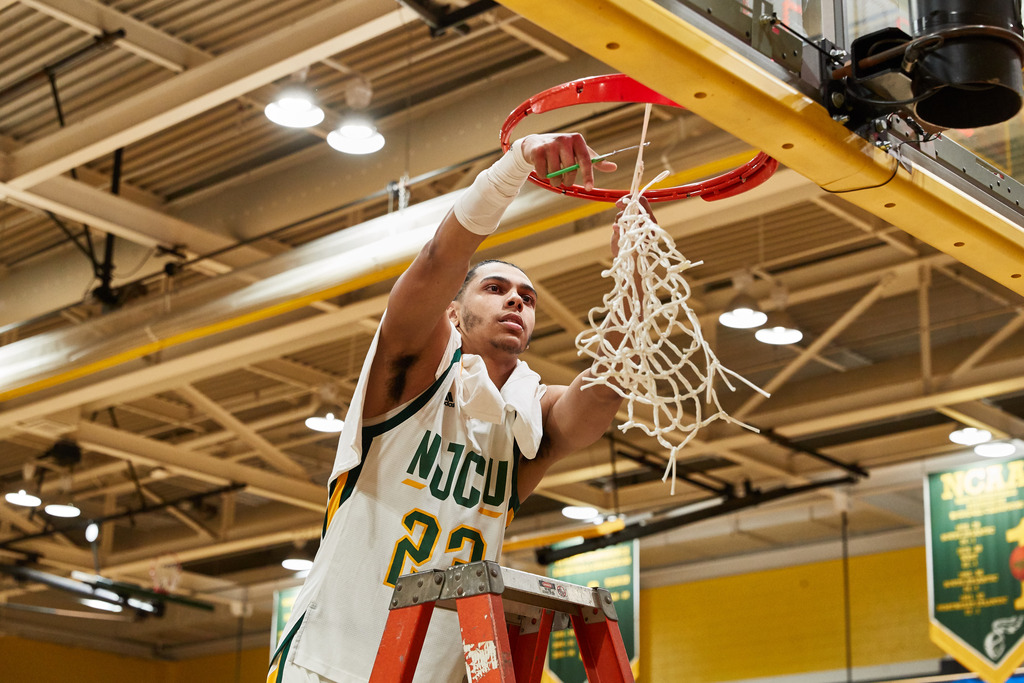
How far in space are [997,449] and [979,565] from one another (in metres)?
1.23

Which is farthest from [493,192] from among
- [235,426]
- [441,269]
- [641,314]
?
[235,426]

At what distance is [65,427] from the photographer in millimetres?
11562

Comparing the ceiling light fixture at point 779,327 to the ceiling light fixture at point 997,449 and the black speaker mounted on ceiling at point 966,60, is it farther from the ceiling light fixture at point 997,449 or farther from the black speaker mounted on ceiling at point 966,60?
the black speaker mounted on ceiling at point 966,60

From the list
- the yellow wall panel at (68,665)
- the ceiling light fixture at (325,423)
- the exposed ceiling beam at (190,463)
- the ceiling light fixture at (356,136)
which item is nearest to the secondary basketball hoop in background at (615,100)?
the ceiling light fixture at (356,136)

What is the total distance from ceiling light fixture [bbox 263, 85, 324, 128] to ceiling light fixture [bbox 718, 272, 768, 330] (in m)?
4.07

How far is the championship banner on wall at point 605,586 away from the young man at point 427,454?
951 cm

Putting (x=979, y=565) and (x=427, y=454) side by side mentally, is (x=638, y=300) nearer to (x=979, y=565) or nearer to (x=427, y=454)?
(x=427, y=454)

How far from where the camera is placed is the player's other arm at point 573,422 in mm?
3711

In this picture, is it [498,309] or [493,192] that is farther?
[498,309]

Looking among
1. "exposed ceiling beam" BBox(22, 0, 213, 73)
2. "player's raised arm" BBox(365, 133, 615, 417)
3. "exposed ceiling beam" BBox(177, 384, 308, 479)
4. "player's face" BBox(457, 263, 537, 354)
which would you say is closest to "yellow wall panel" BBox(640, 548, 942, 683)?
"exposed ceiling beam" BBox(177, 384, 308, 479)

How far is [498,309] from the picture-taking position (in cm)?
373

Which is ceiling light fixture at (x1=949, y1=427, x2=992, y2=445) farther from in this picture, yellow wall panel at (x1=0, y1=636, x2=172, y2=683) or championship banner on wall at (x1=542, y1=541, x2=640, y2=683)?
yellow wall panel at (x1=0, y1=636, x2=172, y2=683)

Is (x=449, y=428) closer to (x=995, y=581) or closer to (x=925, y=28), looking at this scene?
(x=925, y=28)

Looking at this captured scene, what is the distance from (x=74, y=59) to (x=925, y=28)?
6057 millimetres
